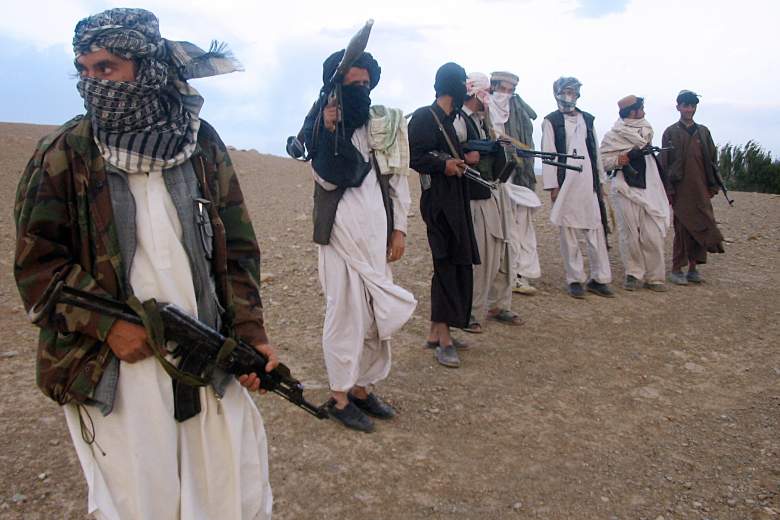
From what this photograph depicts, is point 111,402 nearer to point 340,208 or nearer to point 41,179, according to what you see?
point 41,179

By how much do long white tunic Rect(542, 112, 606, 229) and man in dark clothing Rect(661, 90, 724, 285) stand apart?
139 centimetres

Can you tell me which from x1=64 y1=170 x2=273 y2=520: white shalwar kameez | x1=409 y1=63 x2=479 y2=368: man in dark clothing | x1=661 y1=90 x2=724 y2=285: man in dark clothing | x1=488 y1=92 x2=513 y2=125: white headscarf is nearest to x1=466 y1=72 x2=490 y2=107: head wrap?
x1=409 y1=63 x2=479 y2=368: man in dark clothing

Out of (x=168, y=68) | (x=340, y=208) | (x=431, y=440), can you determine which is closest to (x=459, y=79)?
(x=340, y=208)

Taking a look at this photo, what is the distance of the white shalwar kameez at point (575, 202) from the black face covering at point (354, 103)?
133 inches

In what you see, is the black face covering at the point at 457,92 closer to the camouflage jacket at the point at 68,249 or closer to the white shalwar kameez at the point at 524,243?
the white shalwar kameez at the point at 524,243

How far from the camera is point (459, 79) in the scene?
4.57m

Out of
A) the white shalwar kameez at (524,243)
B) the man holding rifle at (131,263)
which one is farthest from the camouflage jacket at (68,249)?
the white shalwar kameez at (524,243)

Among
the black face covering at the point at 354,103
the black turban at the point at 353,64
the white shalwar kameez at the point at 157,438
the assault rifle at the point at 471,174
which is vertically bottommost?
the white shalwar kameez at the point at 157,438

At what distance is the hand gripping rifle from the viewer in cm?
335

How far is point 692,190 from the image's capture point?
24.5 ft

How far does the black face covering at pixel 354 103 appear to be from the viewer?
3.55m

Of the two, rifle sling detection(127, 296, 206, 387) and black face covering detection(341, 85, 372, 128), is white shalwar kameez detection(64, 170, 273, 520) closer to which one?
rifle sling detection(127, 296, 206, 387)

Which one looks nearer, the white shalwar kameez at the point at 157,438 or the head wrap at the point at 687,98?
the white shalwar kameez at the point at 157,438

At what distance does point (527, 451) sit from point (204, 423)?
81.2 inches
